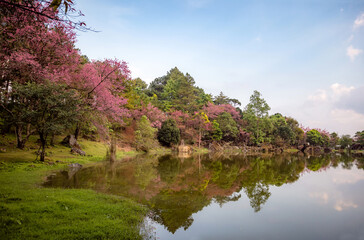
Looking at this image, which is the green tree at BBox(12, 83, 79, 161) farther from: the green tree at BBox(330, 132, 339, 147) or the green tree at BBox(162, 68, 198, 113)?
the green tree at BBox(330, 132, 339, 147)

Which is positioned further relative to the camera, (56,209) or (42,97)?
(42,97)

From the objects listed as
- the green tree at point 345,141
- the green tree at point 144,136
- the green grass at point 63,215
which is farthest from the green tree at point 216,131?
the green tree at point 345,141

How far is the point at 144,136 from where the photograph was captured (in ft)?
80.3

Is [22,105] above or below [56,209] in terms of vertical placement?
above

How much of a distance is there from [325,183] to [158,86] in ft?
150

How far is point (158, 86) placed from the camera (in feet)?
175

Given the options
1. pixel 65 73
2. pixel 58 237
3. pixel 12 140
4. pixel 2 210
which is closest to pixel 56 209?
pixel 2 210

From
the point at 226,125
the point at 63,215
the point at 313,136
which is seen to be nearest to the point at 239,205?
the point at 63,215

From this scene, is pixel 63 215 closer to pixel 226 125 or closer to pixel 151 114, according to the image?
pixel 151 114

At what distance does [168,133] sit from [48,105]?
19118mm

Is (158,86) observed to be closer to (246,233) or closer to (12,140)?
(12,140)

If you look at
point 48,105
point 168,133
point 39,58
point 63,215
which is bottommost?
point 63,215

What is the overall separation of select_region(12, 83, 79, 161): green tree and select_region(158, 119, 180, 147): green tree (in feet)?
60.2

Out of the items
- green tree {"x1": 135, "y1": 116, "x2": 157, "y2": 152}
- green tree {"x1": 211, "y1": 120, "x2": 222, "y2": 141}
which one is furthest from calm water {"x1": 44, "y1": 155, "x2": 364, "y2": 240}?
green tree {"x1": 211, "y1": 120, "x2": 222, "y2": 141}
